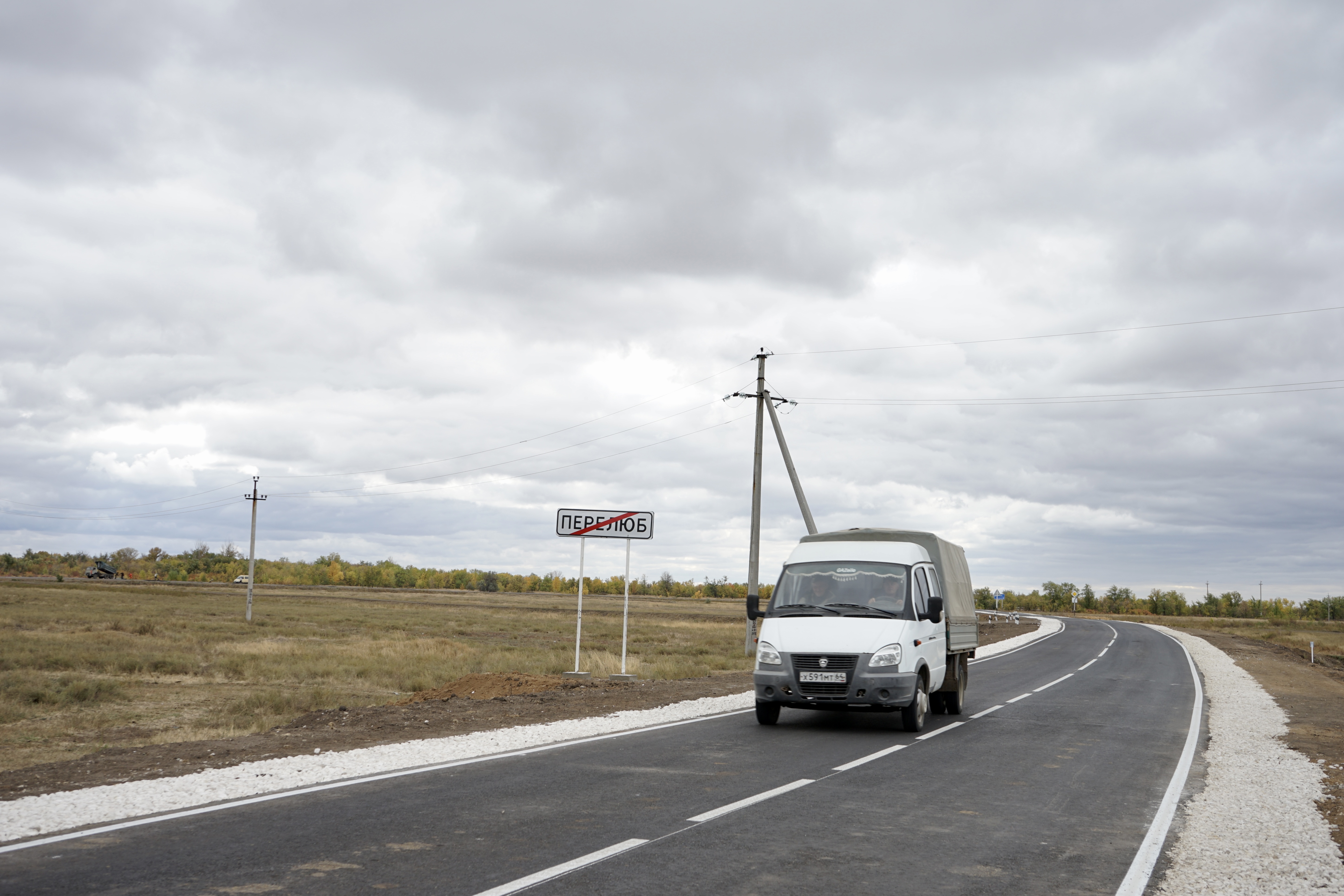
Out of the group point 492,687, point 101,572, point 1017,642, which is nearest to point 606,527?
point 492,687

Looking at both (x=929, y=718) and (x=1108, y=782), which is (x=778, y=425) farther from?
(x=1108, y=782)

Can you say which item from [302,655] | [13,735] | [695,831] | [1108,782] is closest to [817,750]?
[1108,782]

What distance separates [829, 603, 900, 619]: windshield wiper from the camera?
13.2 meters

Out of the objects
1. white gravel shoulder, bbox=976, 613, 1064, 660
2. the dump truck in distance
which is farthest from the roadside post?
the dump truck in distance

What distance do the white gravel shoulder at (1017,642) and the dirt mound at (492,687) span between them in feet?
Answer: 39.8

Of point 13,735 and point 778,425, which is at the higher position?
point 778,425

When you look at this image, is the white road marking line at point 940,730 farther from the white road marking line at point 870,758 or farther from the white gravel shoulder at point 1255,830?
the white gravel shoulder at point 1255,830

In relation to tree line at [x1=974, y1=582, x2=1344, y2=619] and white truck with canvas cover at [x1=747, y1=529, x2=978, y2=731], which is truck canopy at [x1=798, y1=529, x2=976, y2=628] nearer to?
white truck with canvas cover at [x1=747, y1=529, x2=978, y2=731]

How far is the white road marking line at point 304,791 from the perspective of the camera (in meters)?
6.45

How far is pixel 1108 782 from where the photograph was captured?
9.63 meters

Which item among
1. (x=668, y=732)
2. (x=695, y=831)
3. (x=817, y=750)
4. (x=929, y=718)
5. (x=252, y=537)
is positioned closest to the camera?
(x=695, y=831)

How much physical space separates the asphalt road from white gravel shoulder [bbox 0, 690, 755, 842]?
0.56 metres

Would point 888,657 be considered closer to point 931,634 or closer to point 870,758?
point 931,634

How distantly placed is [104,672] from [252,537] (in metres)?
30.4
